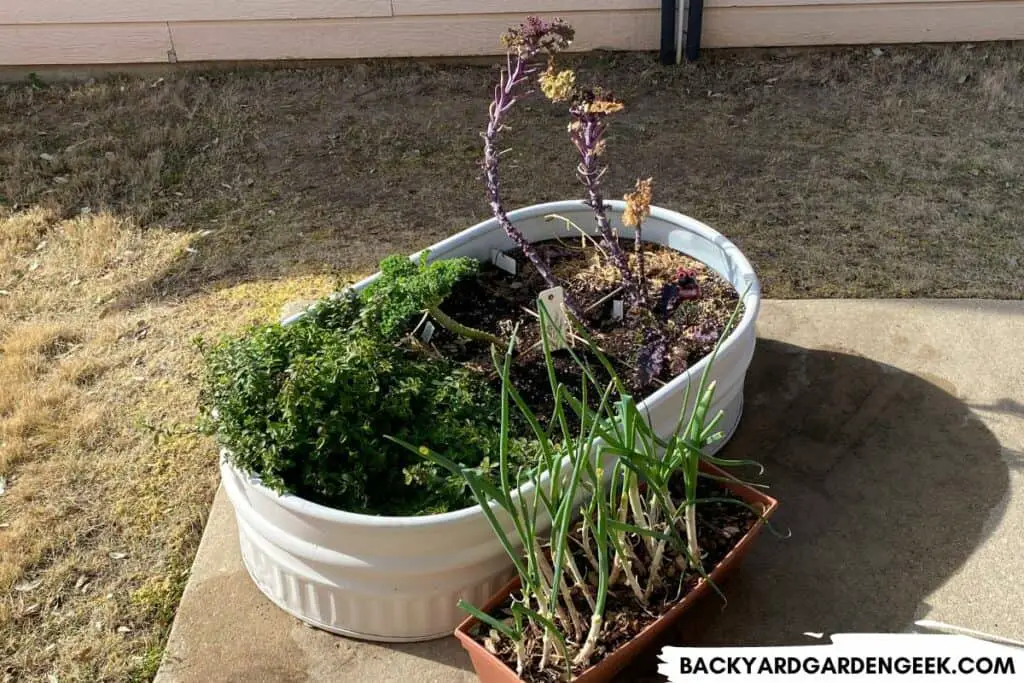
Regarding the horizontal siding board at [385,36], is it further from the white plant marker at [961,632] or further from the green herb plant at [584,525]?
the white plant marker at [961,632]

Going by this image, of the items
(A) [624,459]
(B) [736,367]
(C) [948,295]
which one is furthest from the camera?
(C) [948,295]

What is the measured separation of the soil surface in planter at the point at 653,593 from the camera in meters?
2.01

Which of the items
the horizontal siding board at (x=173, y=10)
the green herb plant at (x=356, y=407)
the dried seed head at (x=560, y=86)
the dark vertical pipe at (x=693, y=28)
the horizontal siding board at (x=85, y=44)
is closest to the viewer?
the green herb plant at (x=356, y=407)

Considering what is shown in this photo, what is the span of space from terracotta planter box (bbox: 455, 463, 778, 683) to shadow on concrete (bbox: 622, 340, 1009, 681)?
13 centimetres

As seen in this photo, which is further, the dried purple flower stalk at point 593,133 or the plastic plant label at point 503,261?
the plastic plant label at point 503,261

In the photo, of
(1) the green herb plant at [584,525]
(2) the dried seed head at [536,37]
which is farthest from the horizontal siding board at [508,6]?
(1) the green herb plant at [584,525]

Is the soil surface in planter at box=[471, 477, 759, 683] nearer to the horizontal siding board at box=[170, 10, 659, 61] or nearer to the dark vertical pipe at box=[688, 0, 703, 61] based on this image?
the dark vertical pipe at box=[688, 0, 703, 61]

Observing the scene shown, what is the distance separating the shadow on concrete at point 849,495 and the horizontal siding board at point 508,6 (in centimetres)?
272

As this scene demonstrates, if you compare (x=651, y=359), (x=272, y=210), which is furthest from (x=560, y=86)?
(x=272, y=210)

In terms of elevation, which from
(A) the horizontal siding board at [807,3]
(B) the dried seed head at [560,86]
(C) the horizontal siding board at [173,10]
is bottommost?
(A) the horizontal siding board at [807,3]

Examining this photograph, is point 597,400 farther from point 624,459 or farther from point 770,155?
point 770,155

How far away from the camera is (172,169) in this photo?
15.2ft

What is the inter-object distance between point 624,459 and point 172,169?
3.32 m

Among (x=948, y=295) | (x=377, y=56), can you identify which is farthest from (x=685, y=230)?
(x=377, y=56)
